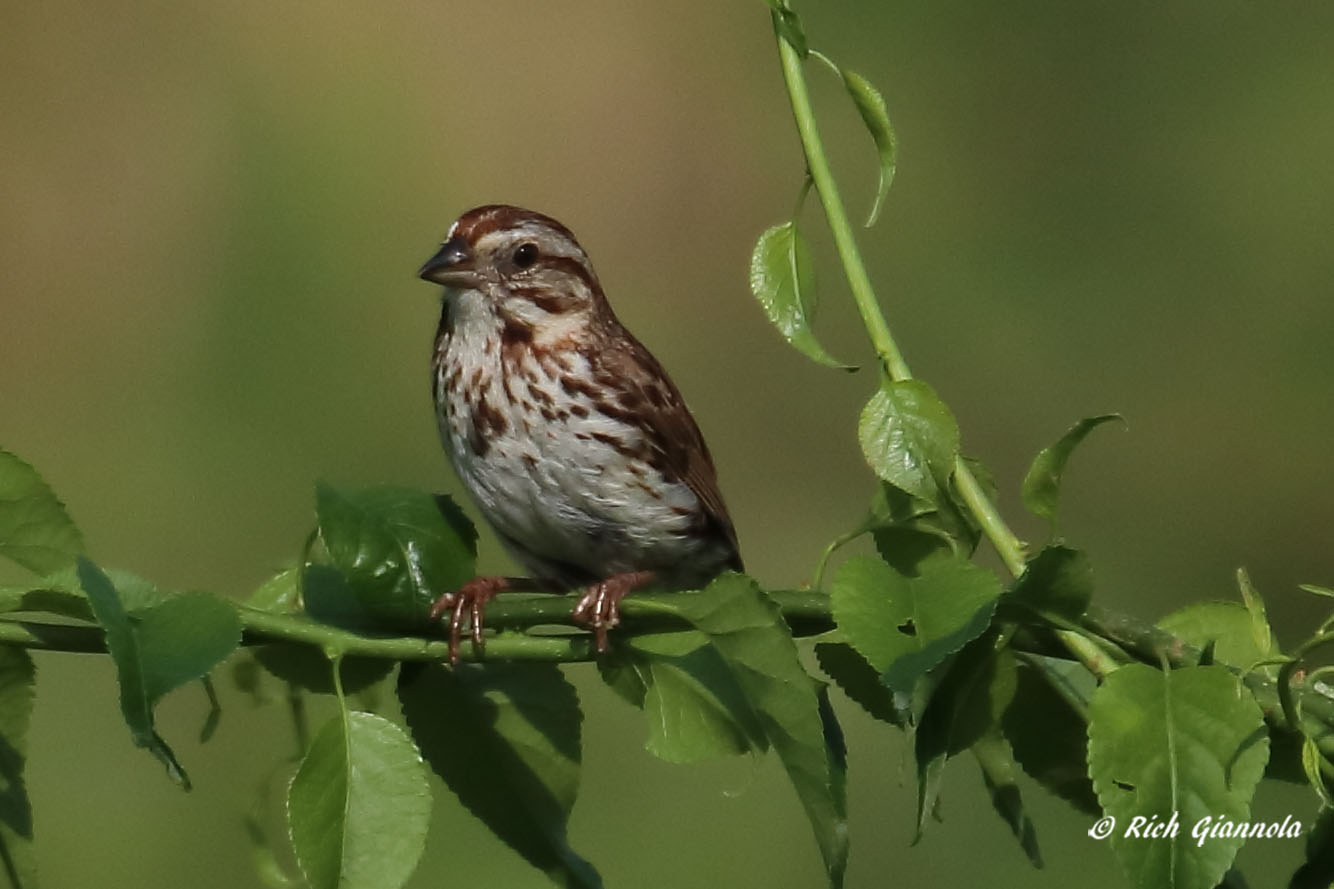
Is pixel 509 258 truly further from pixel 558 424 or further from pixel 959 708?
pixel 959 708

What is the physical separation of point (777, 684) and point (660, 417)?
5.37ft

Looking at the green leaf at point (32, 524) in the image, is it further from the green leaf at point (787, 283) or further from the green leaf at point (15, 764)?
the green leaf at point (787, 283)

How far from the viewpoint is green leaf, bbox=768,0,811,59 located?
1363mm

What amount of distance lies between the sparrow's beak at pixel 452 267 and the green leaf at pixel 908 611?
1528mm

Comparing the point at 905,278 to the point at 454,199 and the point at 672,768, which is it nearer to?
the point at 454,199

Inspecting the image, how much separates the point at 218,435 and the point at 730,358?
54.3 inches

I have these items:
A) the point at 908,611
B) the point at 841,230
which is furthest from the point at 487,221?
the point at 908,611

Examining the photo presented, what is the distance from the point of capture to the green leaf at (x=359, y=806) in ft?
3.92

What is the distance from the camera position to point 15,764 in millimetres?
1367

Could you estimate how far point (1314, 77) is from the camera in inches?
251

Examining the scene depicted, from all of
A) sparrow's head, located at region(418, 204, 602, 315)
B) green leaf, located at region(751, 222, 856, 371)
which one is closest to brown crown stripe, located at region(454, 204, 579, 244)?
sparrow's head, located at region(418, 204, 602, 315)

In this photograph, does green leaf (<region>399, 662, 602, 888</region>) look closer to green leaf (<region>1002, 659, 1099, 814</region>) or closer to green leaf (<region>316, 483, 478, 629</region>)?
green leaf (<region>316, 483, 478, 629</region>)

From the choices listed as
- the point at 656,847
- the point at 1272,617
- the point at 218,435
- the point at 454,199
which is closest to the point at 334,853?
the point at 656,847

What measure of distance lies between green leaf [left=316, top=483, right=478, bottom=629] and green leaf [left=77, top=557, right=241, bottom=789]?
0.17 metres
